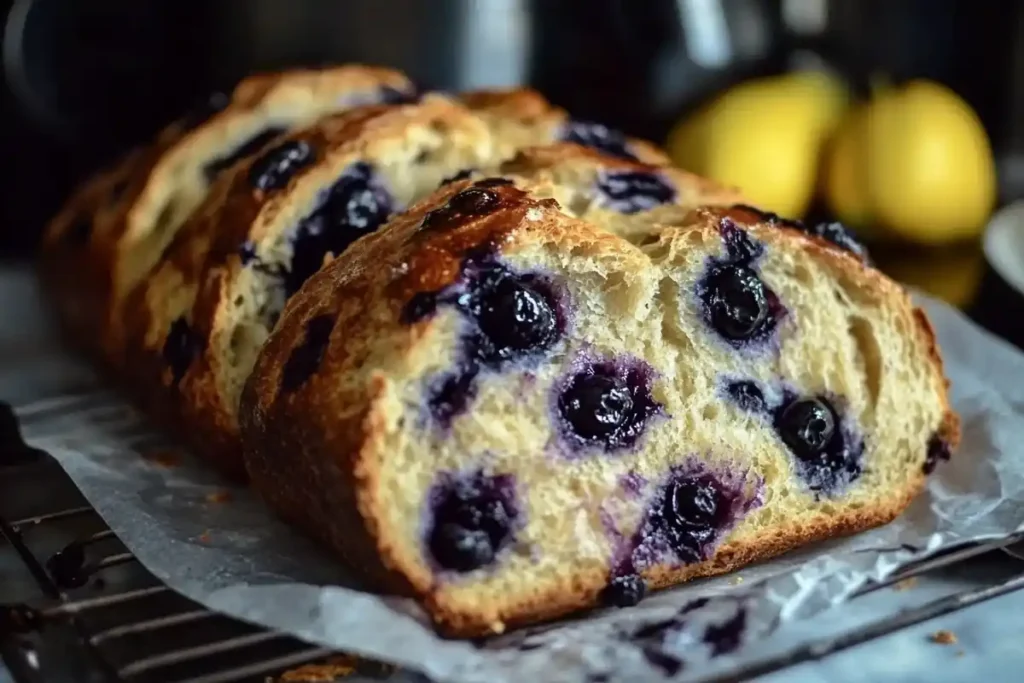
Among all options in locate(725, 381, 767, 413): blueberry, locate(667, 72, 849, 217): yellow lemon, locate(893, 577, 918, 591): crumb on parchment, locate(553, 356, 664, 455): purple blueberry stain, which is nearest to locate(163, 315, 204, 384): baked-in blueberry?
locate(553, 356, 664, 455): purple blueberry stain

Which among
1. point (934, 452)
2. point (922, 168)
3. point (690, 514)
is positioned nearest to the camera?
point (690, 514)

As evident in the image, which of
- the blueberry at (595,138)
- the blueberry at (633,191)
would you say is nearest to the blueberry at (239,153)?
the blueberry at (595,138)

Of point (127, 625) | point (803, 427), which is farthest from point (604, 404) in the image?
point (127, 625)

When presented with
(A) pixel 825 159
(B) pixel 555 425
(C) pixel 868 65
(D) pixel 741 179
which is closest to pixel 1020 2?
(C) pixel 868 65

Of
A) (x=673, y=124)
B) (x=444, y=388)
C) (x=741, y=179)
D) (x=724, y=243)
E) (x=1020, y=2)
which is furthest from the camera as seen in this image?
(x=1020, y=2)

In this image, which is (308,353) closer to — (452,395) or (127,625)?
(452,395)

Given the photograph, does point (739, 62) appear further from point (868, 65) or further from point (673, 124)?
point (868, 65)
